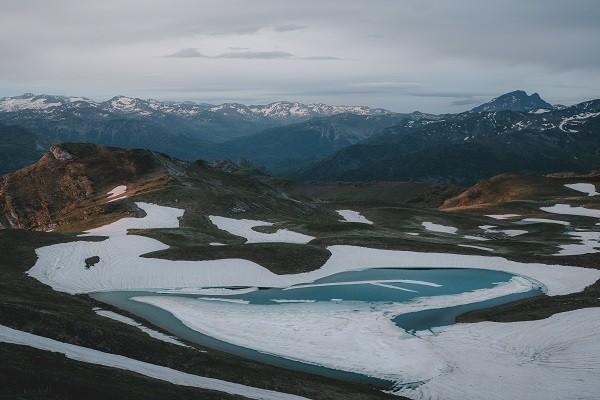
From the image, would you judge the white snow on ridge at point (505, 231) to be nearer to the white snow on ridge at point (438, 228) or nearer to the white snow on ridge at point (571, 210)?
the white snow on ridge at point (438, 228)

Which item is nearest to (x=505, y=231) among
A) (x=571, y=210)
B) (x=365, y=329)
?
(x=571, y=210)

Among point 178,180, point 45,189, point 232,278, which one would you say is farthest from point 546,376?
point 45,189

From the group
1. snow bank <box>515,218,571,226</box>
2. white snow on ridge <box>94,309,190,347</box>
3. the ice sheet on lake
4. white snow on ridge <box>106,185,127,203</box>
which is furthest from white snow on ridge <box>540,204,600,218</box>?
white snow on ridge <box>94,309,190,347</box>

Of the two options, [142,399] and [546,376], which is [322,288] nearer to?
[546,376]

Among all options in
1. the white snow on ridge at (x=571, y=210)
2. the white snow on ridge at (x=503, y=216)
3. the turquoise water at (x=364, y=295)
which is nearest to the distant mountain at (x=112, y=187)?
the white snow on ridge at (x=503, y=216)

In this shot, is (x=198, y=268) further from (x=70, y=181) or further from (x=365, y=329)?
(x=70, y=181)

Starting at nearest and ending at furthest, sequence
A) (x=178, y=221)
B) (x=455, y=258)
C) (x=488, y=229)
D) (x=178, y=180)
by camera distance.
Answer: (x=455, y=258), (x=178, y=221), (x=488, y=229), (x=178, y=180)
